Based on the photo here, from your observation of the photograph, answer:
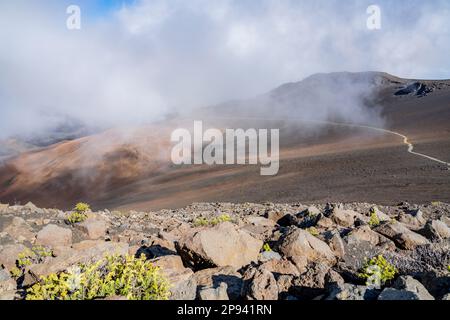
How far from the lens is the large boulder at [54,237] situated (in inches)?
276

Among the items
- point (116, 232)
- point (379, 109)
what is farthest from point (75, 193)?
point (379, 109)

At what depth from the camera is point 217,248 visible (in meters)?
4.80

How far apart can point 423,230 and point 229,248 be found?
3961mm

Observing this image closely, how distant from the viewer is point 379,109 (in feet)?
219

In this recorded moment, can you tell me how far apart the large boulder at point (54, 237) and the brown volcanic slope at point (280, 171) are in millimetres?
14154

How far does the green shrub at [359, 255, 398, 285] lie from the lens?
3975 millimetres

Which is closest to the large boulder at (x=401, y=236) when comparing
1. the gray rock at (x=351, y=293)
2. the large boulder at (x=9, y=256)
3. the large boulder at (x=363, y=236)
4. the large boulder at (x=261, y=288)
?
the large boulder at (x=363, y=236)

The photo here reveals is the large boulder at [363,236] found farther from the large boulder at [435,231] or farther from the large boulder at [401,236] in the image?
the large boulder at [435,231]

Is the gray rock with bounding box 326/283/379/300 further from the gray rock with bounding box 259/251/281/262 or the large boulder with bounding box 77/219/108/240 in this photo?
the large boulder with bounding box 77/219/108/240

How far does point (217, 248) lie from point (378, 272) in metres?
1.76

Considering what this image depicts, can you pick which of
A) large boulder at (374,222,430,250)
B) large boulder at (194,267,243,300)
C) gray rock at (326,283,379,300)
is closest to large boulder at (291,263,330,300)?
gray rock at (326,283,379,300)

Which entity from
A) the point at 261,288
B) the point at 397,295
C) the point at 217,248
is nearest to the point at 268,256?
the point at 217,248

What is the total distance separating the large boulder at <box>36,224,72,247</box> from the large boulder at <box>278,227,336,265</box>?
391 cm

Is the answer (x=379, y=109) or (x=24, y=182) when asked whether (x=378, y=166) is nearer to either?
(x=24, y=182)
